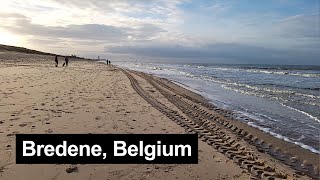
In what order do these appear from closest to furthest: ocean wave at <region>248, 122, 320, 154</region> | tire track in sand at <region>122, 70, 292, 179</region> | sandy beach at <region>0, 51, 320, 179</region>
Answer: sandy beach at <region>0, 51, 320, 179</region>
tire track in sand at <region>122, 70, 292, 179</region>
ocean wave at <region>248, 122, 320, 154</region>

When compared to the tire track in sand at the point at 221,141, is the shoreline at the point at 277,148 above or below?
below

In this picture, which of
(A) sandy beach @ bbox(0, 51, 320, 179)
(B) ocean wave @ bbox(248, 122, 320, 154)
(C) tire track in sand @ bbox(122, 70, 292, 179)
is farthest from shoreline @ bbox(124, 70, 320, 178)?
(C) tire track in sand @ bbox(122, 70, 292, 179)

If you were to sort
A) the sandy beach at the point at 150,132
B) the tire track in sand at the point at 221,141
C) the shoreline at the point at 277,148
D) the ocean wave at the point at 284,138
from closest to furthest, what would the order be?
1. the sandy beach at the point at 150,132
2. the tire track in sand at the point at 221,141
3. the shoreline at the point at 277,148
4. the ocean wave at the point at 284,138

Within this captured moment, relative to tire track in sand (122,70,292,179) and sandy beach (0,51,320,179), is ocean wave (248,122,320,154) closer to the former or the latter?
sandy beach (0,51,320,179)

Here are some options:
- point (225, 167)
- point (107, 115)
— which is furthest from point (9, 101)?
point (225, 167)

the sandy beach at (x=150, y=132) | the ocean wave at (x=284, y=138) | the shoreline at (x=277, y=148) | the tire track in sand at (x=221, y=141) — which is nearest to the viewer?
the sandy beach at (x=150, y=132)

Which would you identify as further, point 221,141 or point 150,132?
point 150,132

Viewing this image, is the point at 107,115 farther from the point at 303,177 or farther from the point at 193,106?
the point at 303,177

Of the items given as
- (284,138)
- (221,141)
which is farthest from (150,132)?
(284,138)

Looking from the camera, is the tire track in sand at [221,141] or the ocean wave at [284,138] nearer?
the tire track in sand at [221,141]

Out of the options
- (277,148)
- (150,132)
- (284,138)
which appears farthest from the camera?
(284,138)

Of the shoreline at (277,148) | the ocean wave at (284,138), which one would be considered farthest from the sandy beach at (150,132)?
the ocean wave at (284,138)

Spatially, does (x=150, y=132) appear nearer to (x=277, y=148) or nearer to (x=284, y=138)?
(x=277, y=148)

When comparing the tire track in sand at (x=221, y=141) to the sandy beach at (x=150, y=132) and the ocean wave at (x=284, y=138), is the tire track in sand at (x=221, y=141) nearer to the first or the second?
the sandy beach at (x=150, y=132)
